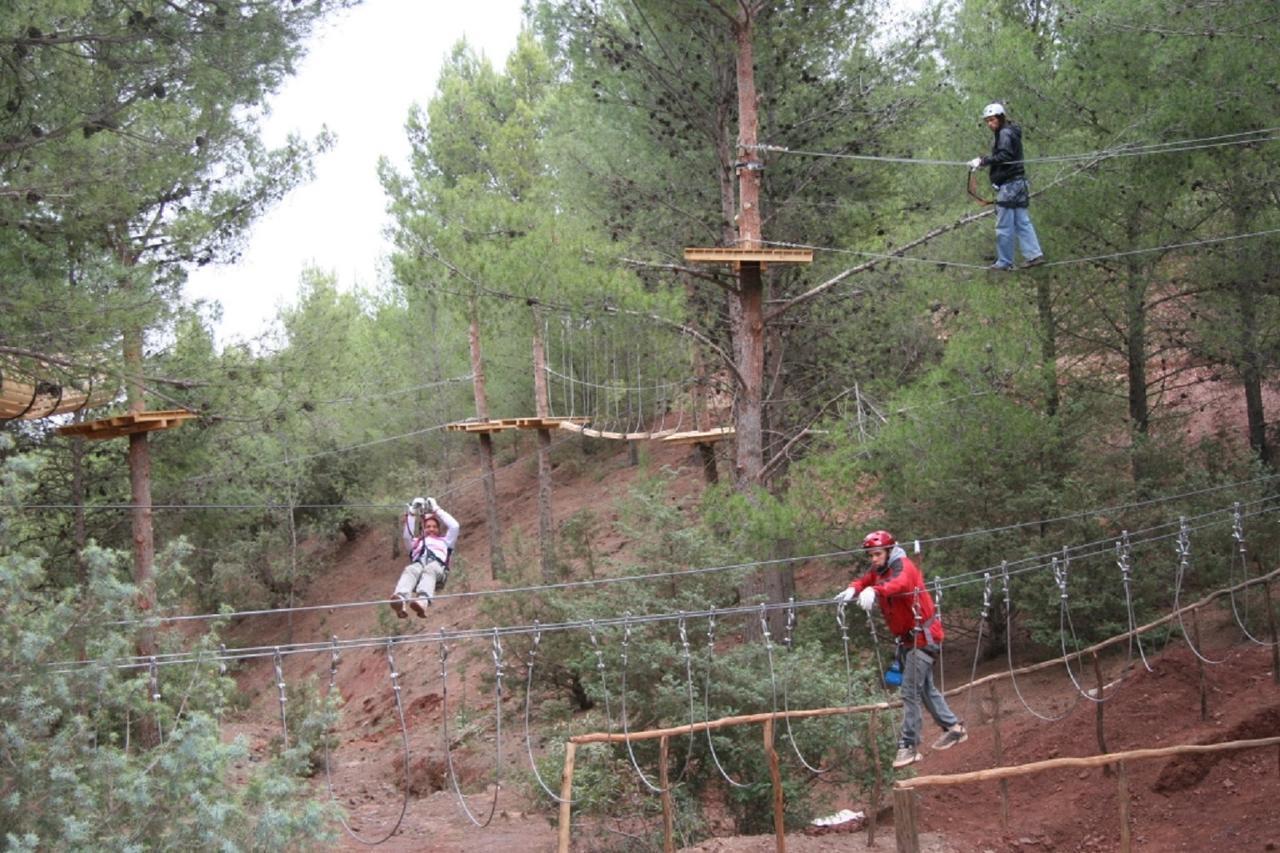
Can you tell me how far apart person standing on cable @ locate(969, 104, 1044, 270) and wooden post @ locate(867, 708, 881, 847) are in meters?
3.43

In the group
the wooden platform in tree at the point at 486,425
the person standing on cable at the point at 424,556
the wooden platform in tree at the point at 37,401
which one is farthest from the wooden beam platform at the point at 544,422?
the person standing on cable at the point at 424,556

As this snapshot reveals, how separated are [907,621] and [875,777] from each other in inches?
86.2

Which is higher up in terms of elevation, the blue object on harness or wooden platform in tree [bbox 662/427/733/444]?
wooden platform in tree [bbox 662/427/733/444]

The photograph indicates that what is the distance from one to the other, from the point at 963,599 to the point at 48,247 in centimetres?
914

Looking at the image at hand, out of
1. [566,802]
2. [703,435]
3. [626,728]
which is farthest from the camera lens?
[703,435]

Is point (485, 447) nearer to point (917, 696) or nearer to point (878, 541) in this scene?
point (917, 696)

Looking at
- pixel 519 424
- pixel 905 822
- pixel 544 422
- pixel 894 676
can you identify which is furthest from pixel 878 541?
pixel 519 424

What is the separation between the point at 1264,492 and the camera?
13922 mm

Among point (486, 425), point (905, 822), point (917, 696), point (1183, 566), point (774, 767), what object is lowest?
point (774, 767)

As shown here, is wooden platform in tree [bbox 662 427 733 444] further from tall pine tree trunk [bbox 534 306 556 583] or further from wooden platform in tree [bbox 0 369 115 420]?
wooden platform in tree [bbox 0 369 115 420]

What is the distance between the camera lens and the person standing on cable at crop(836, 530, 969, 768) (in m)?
8.19

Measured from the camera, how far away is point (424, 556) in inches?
434

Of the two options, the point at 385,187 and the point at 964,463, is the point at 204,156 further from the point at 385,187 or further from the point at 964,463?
the point at 385,187

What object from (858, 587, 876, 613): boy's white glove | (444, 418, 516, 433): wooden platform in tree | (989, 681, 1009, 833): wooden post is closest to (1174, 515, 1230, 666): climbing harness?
(989, 681, 1009, 833): wooden post
